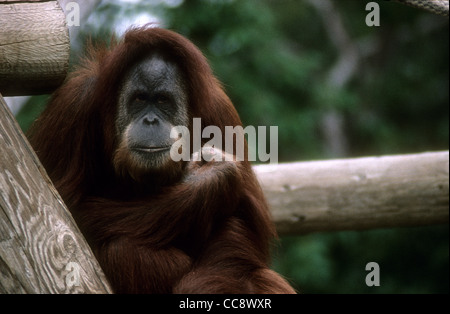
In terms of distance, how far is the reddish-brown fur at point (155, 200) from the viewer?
2434mm

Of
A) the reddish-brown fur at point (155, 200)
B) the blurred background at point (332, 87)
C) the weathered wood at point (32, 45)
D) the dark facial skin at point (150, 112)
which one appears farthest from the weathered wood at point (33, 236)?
the blurred background at point (332, 87)

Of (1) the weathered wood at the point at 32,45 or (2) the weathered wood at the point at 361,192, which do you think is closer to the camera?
(1) the weathered wood at the point at 32,45

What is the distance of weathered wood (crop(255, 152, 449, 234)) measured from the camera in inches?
146

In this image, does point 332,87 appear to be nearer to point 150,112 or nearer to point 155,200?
point 150,112

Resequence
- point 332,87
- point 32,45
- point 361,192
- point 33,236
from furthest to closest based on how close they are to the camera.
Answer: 1. point 332,87
2. point 361,192
3. point 32,45
4. point 33,236

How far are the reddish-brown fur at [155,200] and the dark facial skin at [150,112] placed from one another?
43mm

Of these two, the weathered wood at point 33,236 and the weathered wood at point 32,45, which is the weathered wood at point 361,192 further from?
the weathered wood at point 33,236

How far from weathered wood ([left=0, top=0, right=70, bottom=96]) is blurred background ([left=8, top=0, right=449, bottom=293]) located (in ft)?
6.02

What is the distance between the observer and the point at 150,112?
262cm

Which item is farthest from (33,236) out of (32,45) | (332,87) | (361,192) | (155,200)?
(332,87)

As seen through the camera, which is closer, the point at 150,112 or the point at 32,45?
the point at 32,45

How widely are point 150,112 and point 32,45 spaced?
1.73ft

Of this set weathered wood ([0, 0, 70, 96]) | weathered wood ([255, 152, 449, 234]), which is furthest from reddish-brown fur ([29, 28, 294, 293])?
weathered wood ([255, 152, 449, 234])
